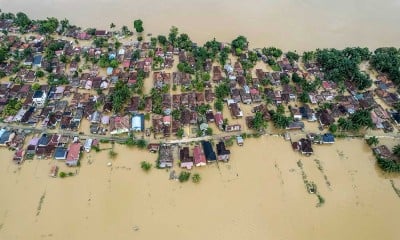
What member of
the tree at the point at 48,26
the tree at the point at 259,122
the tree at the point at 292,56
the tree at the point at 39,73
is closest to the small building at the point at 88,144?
the tree at the point at 39,73

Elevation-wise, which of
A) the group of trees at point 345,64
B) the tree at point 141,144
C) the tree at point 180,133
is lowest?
the tree at point 141,144

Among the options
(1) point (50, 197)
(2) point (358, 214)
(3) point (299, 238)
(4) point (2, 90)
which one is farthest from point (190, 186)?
(4) point (2, 90)

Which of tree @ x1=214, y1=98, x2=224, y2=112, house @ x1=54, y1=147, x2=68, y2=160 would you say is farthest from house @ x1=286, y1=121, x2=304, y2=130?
house @ x1=54, y1=147, x2=68, y2=160

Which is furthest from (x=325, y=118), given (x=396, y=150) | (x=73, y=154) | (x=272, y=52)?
(x=73, y=154)

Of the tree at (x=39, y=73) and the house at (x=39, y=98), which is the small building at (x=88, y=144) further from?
the tree at (x=39, y=73)

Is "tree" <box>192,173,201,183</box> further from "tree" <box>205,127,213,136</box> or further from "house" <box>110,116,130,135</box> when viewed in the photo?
"house" <box>110,116,130,135</box>
